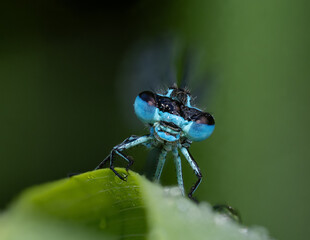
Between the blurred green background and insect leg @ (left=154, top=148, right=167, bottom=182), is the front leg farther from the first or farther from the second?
the blurred green background

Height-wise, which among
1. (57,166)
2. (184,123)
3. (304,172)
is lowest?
(57,166)

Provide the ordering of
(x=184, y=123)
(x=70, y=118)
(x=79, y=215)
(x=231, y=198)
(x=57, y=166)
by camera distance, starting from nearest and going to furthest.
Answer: (x=79, y=215) < (x=184, y=123) < (x=231, y=198) < (x=57, y=166) < (x=70, y=118)

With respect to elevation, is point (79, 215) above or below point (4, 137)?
above

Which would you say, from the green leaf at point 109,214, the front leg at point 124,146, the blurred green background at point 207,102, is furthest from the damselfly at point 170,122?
the green leaf at point 109,214

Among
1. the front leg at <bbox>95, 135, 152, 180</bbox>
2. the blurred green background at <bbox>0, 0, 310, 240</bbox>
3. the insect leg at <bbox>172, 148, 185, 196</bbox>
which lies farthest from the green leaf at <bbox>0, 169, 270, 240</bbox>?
the blurred green background at <bbox>0, 0, 310, 240</bbox>

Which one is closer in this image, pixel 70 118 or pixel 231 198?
pixel 231 198

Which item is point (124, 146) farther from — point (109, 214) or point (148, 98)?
point (109, 214)

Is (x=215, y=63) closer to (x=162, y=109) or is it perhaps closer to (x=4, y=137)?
(x=162, y=109)

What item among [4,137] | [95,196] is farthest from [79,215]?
[4,137]
